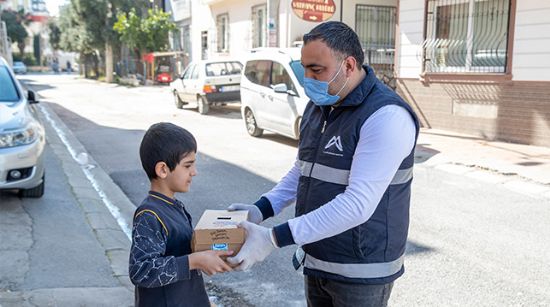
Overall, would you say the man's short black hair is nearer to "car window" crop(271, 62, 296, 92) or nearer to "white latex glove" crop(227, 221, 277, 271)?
"white latex glove" crop(227, 221, 277, 271)

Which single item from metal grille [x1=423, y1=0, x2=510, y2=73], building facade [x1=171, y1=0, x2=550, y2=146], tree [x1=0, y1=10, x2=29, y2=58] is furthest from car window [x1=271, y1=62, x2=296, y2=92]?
tree [x1=0, y1=10, x2=29, y2=58]

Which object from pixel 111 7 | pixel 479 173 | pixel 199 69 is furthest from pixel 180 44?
pixel 479 173

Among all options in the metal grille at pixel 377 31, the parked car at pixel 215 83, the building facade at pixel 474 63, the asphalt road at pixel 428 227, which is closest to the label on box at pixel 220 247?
the asphalt road at pixel 428 227

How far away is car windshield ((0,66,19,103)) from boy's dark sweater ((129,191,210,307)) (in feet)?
17.0

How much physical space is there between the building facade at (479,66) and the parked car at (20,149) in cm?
877

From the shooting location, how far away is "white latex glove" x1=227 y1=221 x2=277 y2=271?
203cm

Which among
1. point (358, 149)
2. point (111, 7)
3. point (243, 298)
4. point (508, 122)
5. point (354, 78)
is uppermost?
point (111, 7)

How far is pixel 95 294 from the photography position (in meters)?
3.92

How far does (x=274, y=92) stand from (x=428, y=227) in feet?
20.0

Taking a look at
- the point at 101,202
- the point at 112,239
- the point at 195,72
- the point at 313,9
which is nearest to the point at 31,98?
the point at 101,202

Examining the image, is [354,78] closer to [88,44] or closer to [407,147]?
[407,147]

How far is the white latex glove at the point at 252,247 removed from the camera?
6.67ft

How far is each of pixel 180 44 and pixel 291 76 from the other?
21761 mm

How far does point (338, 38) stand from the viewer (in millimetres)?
2059
